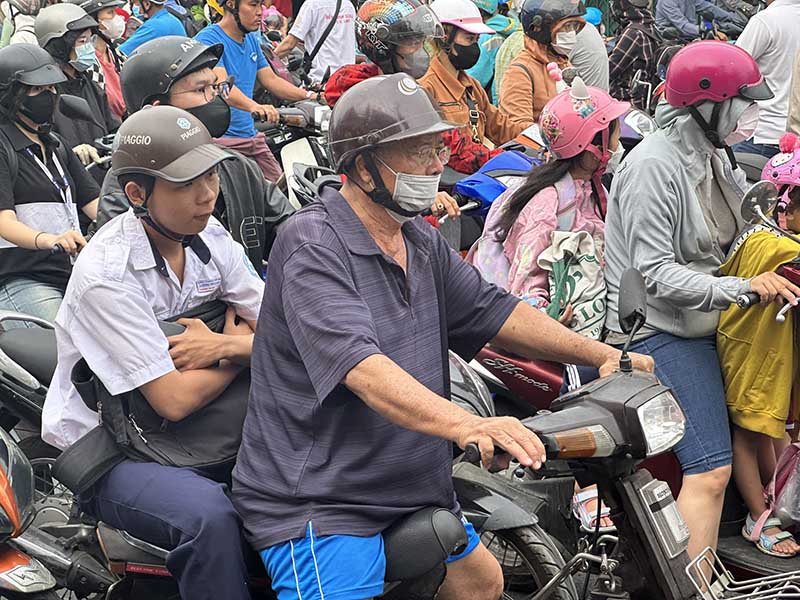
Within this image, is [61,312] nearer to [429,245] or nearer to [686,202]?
[429,245]

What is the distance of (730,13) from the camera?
1602 centimetres

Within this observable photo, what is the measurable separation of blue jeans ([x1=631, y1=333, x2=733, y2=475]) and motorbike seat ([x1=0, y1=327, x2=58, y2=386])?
227 centimetres

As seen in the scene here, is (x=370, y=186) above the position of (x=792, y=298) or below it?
above

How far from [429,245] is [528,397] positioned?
1752mm

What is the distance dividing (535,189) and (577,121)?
36 centimetres

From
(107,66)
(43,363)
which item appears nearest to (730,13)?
(107,66)

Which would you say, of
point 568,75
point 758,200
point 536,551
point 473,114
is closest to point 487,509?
point 536,551

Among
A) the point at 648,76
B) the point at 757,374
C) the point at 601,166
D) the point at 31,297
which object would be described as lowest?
the point at 648,76

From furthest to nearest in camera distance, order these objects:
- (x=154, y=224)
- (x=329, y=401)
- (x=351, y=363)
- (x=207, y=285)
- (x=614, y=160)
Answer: (x=614, y=160)
(x=207, y=285)
(x=154, y=224)
(x=329, y=401)
(x=351, y=363)

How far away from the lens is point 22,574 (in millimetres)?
3787

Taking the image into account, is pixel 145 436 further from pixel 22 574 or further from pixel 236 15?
pixel 236 15

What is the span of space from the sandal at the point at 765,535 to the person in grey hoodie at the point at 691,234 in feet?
1.03

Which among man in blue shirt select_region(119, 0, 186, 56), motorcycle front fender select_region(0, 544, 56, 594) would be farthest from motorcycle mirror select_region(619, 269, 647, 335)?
man in blue shirt select_region(119, 0, 186, 56)

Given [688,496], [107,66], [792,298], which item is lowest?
[107,66]
